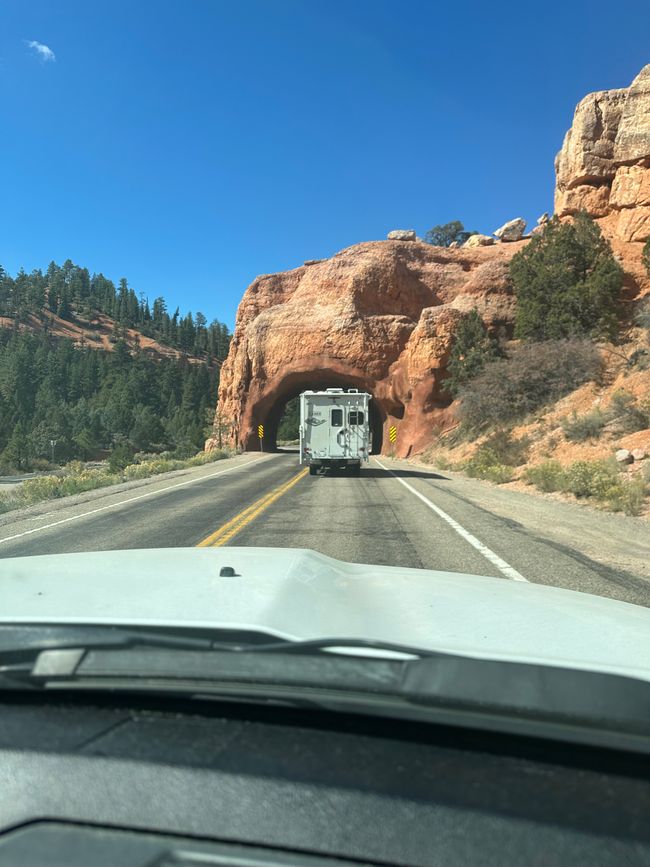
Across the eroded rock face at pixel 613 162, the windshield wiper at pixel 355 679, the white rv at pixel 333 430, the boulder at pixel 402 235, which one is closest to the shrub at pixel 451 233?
the boulder at pixel 402 235

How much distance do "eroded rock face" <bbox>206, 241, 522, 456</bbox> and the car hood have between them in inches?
1711

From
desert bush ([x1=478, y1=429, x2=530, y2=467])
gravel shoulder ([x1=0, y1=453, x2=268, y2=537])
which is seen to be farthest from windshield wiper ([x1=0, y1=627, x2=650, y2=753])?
desert bush ([x1=478, y1=429, x2=530, y2=467])

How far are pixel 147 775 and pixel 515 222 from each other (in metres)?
81.2

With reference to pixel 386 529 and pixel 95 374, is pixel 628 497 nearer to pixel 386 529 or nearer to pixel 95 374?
pixel 386 529

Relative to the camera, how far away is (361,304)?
54531 millimetres

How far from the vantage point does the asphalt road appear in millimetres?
8492

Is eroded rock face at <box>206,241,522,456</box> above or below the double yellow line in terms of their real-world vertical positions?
above

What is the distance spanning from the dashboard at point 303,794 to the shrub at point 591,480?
15098 millimetres

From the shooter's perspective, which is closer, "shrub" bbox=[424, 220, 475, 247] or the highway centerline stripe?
the highway centerline stripe

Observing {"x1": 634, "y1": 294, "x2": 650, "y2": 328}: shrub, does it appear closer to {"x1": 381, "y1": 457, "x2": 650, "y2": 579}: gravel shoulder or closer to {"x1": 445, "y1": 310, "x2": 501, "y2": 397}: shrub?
{"x1": 445, "y1": 310, "x2": 501, "y2": 397}: shrub

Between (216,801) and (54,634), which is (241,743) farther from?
(54,634)

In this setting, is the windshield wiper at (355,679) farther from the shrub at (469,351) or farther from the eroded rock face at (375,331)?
the eroded rock face at (375,331)

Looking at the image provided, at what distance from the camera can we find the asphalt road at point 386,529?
8.49 m

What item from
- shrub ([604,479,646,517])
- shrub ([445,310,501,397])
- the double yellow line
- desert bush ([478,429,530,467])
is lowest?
the double yellow line
